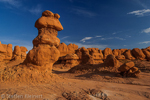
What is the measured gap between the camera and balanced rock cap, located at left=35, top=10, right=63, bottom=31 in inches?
215

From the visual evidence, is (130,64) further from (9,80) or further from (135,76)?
(9,80)

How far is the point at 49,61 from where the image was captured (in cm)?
452

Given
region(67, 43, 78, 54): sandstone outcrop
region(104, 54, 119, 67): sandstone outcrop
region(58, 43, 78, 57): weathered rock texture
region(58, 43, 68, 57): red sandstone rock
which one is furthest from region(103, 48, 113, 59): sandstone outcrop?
region(104, 54, 119, 67): sandstone outcrop

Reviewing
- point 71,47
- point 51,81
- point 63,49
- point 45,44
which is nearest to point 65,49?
point 63,49

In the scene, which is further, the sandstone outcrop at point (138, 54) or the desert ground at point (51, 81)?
the sandstone outcrop at point (138, 54)

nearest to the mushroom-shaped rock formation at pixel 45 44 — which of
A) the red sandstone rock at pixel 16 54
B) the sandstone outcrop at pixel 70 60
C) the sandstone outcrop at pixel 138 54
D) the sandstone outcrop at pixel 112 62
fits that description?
the sandstone outcrop at pixel 112 62

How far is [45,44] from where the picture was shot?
16.7 feet

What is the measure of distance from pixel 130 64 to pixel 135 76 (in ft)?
2.90

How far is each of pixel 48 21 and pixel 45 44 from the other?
1.51m

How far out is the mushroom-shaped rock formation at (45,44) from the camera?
4200 mm

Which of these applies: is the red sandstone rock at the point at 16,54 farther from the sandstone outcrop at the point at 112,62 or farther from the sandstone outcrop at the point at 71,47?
the sandstone outcrop at the point at 112,62

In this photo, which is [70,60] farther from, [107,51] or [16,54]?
[107,51]

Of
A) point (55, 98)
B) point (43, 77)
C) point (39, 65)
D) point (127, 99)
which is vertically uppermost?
point (39, 65)

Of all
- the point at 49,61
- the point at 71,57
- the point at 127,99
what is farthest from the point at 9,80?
the point at 71,57
